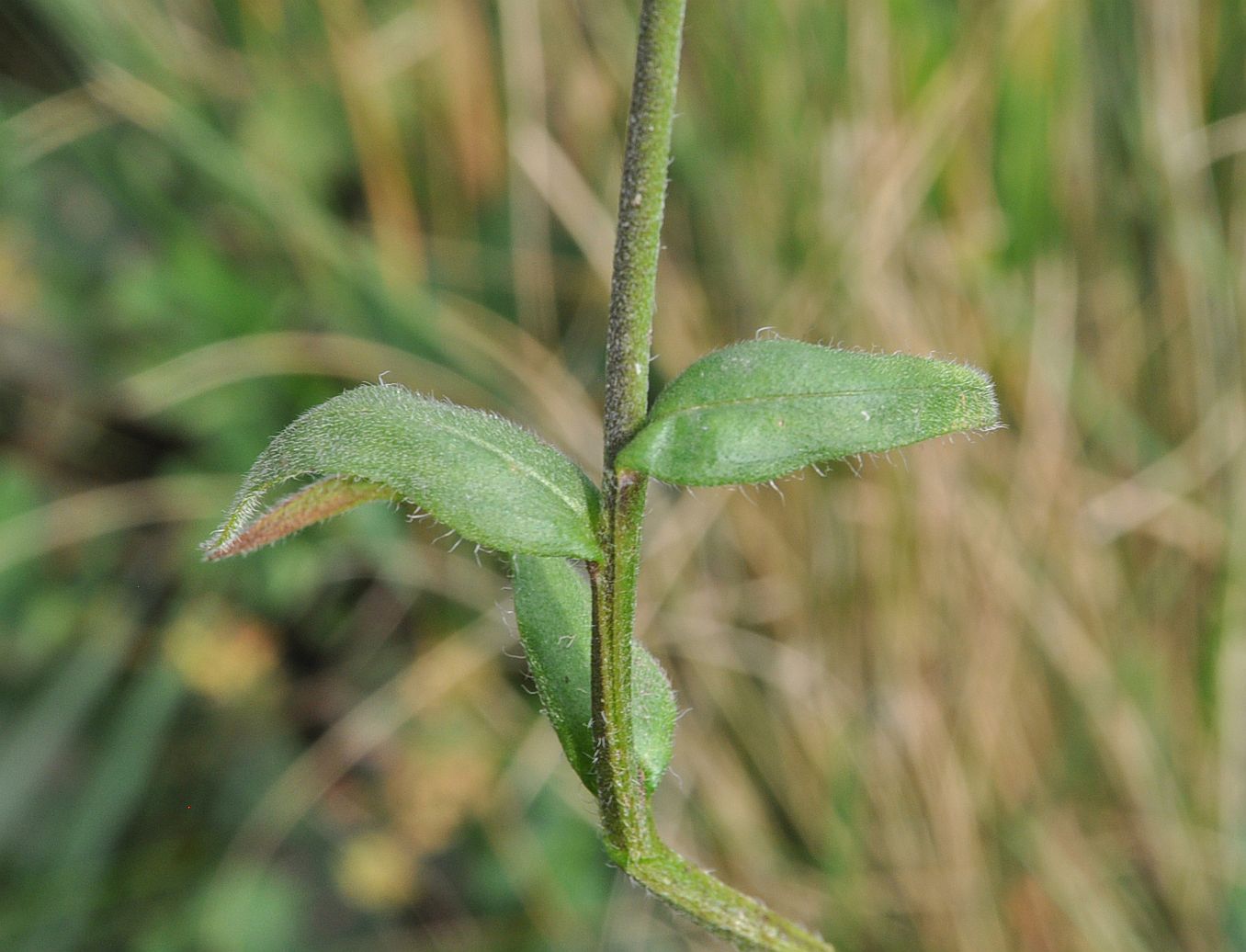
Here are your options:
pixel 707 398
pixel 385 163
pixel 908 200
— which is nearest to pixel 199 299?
pixel 385 163

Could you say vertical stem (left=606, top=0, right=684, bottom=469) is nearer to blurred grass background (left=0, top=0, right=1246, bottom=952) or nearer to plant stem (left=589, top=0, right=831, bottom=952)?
plant stem (left=589, top=0, right=831, bottom=952)

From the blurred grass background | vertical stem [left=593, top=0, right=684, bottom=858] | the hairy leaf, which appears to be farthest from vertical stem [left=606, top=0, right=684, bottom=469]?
the blurred grass background

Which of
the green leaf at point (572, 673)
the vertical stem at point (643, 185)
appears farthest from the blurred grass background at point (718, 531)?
the vertical stem at point (643, 185)

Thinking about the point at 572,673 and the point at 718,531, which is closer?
the point at 572,673

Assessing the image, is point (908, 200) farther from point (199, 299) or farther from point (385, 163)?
point (199, 299)

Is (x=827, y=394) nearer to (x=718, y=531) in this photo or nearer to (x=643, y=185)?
(x=643, y=185)

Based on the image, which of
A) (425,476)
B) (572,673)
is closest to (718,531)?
(572,673)

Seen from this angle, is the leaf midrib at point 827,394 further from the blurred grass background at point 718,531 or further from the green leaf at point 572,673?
the blurred grass background at point 718,531
